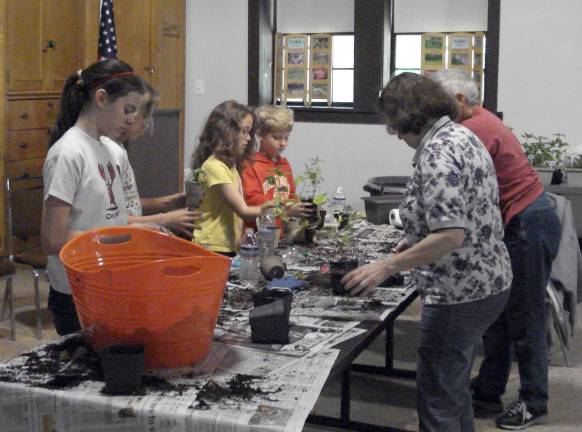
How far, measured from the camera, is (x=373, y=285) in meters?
2.29

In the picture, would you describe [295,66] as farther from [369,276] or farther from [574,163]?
[369,276]

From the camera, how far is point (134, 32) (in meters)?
6.32

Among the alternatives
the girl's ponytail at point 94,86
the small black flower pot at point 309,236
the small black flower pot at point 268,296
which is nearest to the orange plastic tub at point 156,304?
the small black flower pot at point 268,296

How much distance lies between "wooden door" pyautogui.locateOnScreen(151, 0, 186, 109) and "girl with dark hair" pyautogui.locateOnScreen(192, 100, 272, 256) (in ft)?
10.5

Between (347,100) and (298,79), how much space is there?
1.51ft

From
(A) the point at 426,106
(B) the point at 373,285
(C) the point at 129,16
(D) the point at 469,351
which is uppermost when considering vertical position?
(C) the point at 129,16

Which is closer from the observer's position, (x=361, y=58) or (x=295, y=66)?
(x=361, y=58)

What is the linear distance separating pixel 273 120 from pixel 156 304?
6.59ft

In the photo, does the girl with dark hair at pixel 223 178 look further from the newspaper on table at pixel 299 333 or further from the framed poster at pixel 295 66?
the framed poster at pixel 295 66

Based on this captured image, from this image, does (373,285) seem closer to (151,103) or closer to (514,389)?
(151,103)

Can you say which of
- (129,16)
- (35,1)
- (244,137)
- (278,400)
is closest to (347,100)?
(129,16)

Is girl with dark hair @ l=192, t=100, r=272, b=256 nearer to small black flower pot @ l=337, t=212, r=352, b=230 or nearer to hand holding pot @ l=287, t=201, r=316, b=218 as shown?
hand holding pot @ l=287, t=201, r=316, b=218

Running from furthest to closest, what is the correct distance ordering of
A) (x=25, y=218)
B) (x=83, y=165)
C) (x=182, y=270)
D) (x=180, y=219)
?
1. (x=25, y=218)
2. (x=180, y=219)
3. (x=83, y=165)
4. (x=182, y=270)

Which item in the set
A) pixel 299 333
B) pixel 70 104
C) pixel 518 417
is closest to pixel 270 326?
pixel 299 333
